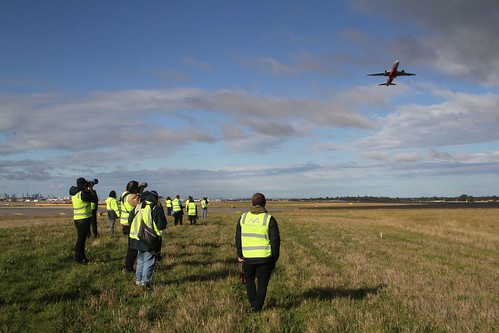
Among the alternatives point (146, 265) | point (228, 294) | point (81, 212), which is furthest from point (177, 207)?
point (228, 294)

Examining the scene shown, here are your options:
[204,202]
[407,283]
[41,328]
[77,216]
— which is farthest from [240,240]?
[204,202]

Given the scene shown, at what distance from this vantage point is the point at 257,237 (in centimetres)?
657

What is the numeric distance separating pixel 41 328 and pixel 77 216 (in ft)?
17.0

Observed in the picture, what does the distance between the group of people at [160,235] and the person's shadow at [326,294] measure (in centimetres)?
65

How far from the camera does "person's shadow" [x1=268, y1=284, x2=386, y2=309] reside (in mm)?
7289

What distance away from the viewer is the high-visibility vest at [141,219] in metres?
8.08

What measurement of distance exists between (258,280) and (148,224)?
8.91ft

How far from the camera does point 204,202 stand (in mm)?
35000

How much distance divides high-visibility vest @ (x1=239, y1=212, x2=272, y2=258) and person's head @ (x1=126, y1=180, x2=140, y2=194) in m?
3.48

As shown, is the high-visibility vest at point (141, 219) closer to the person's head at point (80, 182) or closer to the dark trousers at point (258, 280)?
the dark trousers at point (258, 280)

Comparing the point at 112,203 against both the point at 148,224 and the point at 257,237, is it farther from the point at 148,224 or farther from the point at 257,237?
the point at 257,237

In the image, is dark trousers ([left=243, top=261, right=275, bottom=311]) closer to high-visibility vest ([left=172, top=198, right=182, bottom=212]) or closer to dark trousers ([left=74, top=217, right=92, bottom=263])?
dark trousers ([left=74, top=217, right=92, bottom=263])

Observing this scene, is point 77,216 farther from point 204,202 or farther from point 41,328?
point 204,202

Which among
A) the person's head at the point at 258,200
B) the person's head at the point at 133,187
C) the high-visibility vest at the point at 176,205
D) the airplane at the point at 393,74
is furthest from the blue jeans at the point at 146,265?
the airplane at the point at 393,74
